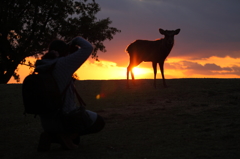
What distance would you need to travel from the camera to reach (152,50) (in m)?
16.3

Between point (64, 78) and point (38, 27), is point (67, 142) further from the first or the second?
point (38, 27)

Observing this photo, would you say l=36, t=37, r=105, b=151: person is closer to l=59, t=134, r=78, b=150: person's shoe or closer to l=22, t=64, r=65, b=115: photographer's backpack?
l=59, t=134, r=78, b=150: person's shoe

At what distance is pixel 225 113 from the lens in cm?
1026

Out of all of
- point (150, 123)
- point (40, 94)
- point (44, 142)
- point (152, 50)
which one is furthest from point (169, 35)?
point (40, 94)

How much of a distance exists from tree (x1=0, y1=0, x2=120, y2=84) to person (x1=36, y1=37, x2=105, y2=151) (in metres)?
17.6

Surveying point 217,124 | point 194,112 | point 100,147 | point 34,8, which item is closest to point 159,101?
point 194,112

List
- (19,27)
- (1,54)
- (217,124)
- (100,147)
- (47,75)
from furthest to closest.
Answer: (1,54) → (19,27) → (217,124) → (100,147) → (47,75)

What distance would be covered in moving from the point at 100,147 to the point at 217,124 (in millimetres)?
3194

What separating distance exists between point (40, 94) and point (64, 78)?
593 millimetres

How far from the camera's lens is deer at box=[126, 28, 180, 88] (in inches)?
607

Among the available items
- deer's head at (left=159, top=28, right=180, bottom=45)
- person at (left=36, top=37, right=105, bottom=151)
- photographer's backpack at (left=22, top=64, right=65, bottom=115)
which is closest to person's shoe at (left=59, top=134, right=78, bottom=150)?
person at (left=36, top=37, right=105, bottom=151)

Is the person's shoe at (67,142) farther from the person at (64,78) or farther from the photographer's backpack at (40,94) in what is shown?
the photographer's backpack at (40,94)

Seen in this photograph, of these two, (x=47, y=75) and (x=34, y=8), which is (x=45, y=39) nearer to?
(x=34, y=8)

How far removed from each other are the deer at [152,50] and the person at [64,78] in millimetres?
9011
